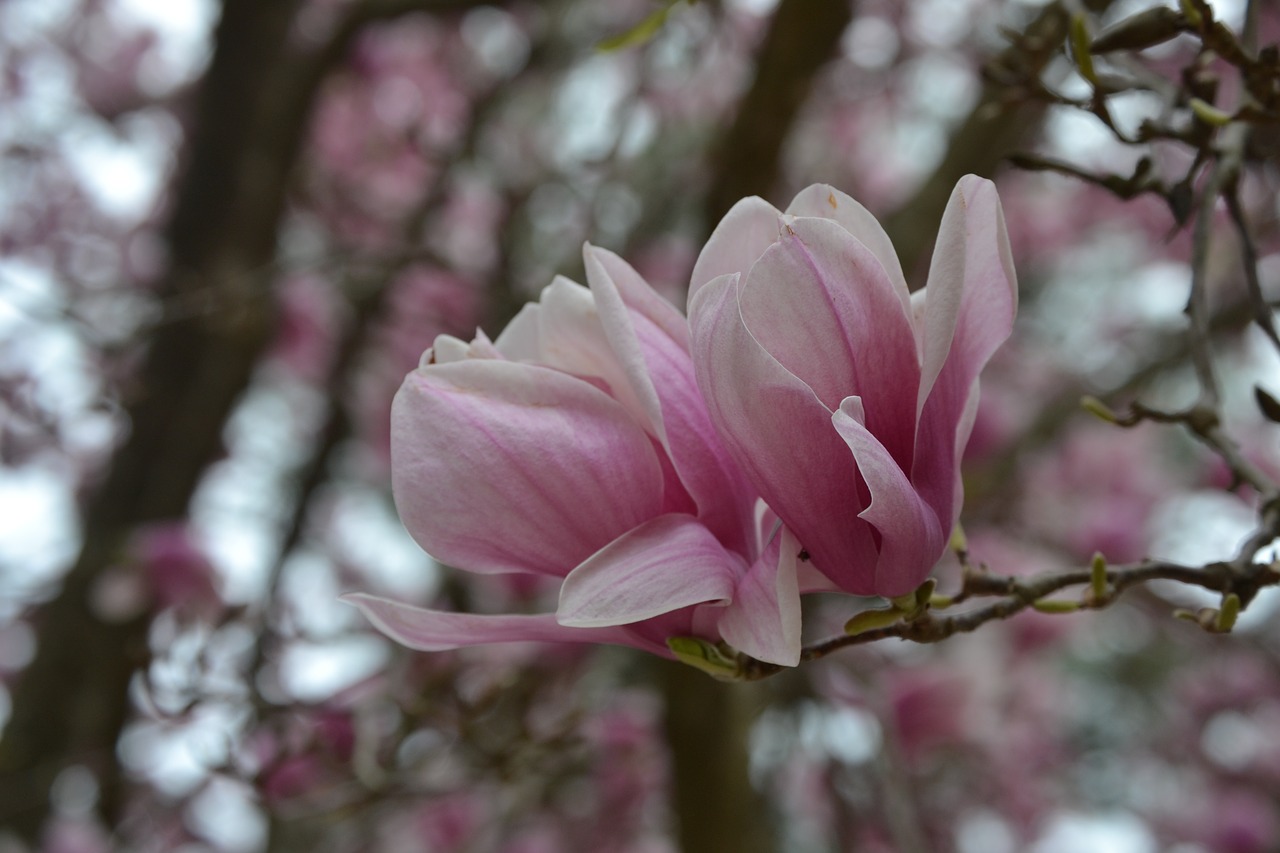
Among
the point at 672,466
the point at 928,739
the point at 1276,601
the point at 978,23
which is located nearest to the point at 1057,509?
the point at 928,739

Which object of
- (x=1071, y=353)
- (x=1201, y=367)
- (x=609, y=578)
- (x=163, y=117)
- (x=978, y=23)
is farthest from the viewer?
(x=163, y=117)

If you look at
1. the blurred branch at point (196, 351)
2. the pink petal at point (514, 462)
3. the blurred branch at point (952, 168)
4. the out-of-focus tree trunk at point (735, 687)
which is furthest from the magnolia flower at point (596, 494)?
the blurred branch at point (196, 351)

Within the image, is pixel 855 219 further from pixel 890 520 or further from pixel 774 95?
pixel 774 95

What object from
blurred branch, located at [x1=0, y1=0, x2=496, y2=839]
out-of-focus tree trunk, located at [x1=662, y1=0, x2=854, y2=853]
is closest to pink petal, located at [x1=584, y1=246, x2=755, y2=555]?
out-of-focus tree trunk, located at [x1=662, y1=0, x2=854, y2=853]

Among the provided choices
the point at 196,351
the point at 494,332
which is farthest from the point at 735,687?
the point at 196,351

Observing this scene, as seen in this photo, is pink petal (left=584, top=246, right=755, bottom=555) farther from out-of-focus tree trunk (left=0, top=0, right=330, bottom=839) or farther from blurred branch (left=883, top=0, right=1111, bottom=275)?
out-of-focus tree trunk (left=0, top=0, right=330, bottom=839)

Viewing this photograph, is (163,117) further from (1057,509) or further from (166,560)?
(1057,509)
